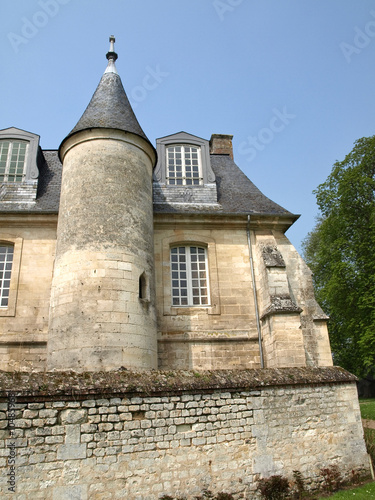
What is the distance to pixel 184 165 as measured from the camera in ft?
40.2

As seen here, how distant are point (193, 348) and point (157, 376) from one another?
4349mm

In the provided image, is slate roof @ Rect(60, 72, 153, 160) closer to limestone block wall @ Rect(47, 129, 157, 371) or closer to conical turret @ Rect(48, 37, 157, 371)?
conical turret @ Rect(48, 37, 157, 371)

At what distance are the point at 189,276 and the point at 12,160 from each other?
604 centimetres

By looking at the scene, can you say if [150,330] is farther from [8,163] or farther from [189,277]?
[8,163]

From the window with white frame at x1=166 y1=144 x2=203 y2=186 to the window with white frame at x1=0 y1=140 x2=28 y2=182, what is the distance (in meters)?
4.13

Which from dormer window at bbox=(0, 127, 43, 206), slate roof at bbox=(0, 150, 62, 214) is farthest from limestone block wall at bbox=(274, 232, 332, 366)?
dormer window at bbox=(0, 127, 43, 206)

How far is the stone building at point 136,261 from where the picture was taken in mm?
8125

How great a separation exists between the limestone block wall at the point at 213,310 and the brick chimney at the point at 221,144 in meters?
4.66

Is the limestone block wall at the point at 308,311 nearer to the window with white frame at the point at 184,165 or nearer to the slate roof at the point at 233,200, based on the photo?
the slate roof at the point at 233,200

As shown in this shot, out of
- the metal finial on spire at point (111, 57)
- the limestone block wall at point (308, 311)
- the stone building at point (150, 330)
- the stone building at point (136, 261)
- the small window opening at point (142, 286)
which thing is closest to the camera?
the stone building at point (150, 330)

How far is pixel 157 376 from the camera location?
5.55 meters

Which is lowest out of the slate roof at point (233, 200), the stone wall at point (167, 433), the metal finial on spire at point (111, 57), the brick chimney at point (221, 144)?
the stone wall at point (167, 433)

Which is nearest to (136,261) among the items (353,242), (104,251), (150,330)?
(104,251)

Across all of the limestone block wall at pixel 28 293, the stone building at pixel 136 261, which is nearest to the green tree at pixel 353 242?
the stone building at pixel 136 261
